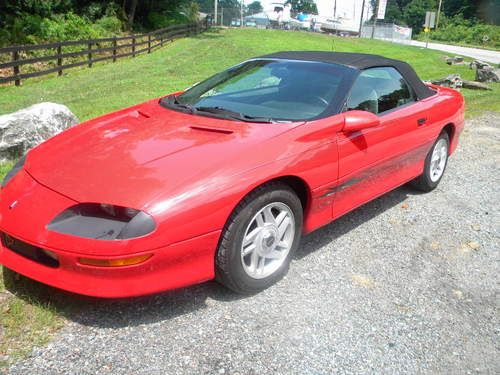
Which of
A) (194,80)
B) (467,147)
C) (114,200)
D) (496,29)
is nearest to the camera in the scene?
(114,200)

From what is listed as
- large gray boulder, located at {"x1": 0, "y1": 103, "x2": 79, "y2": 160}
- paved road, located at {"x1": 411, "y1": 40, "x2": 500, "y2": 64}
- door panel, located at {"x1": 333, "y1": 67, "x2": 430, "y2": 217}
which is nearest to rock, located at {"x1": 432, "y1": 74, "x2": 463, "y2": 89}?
door panel, located at {"x1": 333, "y1": 67, "x2": 430, "y2": 217}

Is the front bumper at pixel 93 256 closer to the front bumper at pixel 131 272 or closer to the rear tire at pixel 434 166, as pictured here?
the front bumper at pixel 131 272

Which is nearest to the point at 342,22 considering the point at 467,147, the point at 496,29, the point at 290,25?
the point at 290,25

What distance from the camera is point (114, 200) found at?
2.55 metres

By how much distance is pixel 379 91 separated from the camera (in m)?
4.10

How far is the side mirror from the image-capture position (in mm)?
3459

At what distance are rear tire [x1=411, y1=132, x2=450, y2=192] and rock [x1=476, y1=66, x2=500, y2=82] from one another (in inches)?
454

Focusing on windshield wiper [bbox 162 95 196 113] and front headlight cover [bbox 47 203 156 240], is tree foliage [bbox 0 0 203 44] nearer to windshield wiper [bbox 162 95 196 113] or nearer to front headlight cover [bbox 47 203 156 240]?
windshield wiper [bbox 162 95 196 113]

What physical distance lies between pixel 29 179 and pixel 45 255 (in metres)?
0.57

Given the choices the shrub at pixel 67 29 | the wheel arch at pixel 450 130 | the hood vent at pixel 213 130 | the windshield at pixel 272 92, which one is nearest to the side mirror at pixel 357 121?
the windshield at pixel 272 92

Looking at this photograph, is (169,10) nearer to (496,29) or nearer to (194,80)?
(194,80)

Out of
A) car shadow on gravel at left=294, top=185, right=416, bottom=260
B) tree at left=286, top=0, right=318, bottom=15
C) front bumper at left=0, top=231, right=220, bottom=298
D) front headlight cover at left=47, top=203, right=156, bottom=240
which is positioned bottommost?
car shadow on gravel at left=294, top=185, right=416, bottom=260

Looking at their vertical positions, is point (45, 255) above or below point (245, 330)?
above

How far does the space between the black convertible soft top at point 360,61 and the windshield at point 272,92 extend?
0.12 metres
